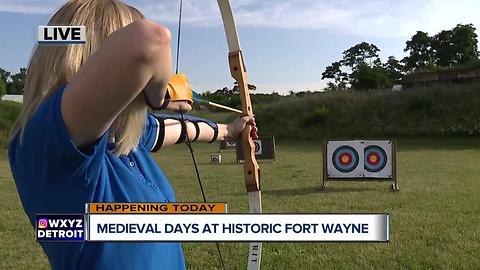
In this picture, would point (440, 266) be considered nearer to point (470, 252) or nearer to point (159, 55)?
point (470, 252)

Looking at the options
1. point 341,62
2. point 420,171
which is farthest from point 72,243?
point 341,62

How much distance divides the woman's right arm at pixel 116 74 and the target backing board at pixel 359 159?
6.12 m

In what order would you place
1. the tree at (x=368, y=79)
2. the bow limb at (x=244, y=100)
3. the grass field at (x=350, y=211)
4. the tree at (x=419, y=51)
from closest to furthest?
the bow limb at (x=244, y=100) → the grass field at (x=350, y=211) → the tree at (x=368, y=79) → the tree at (x=419, y=51)

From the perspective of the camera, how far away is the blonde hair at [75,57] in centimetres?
77

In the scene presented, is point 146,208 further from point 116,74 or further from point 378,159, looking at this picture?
point 378,159

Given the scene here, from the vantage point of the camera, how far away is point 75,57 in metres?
0.78

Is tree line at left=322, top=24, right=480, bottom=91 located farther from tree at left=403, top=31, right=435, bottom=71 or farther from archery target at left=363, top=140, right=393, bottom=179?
archery target at left=363, top=140, right=393, bottom=179

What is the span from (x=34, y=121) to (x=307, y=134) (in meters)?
22.9

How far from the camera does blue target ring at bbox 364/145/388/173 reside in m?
6.75

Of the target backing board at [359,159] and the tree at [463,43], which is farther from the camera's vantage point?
the tree at [463,43]

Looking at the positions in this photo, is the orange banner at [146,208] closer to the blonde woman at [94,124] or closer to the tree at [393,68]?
the blonde woman at [94,124]

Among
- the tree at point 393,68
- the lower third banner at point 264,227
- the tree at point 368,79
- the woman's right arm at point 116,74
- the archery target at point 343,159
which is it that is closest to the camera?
the woman's right arm at point 116,74

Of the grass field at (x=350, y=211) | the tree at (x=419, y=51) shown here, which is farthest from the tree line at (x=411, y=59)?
the grass field at (x=350, y=211)

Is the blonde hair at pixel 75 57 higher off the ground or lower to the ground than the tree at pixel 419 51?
lower
